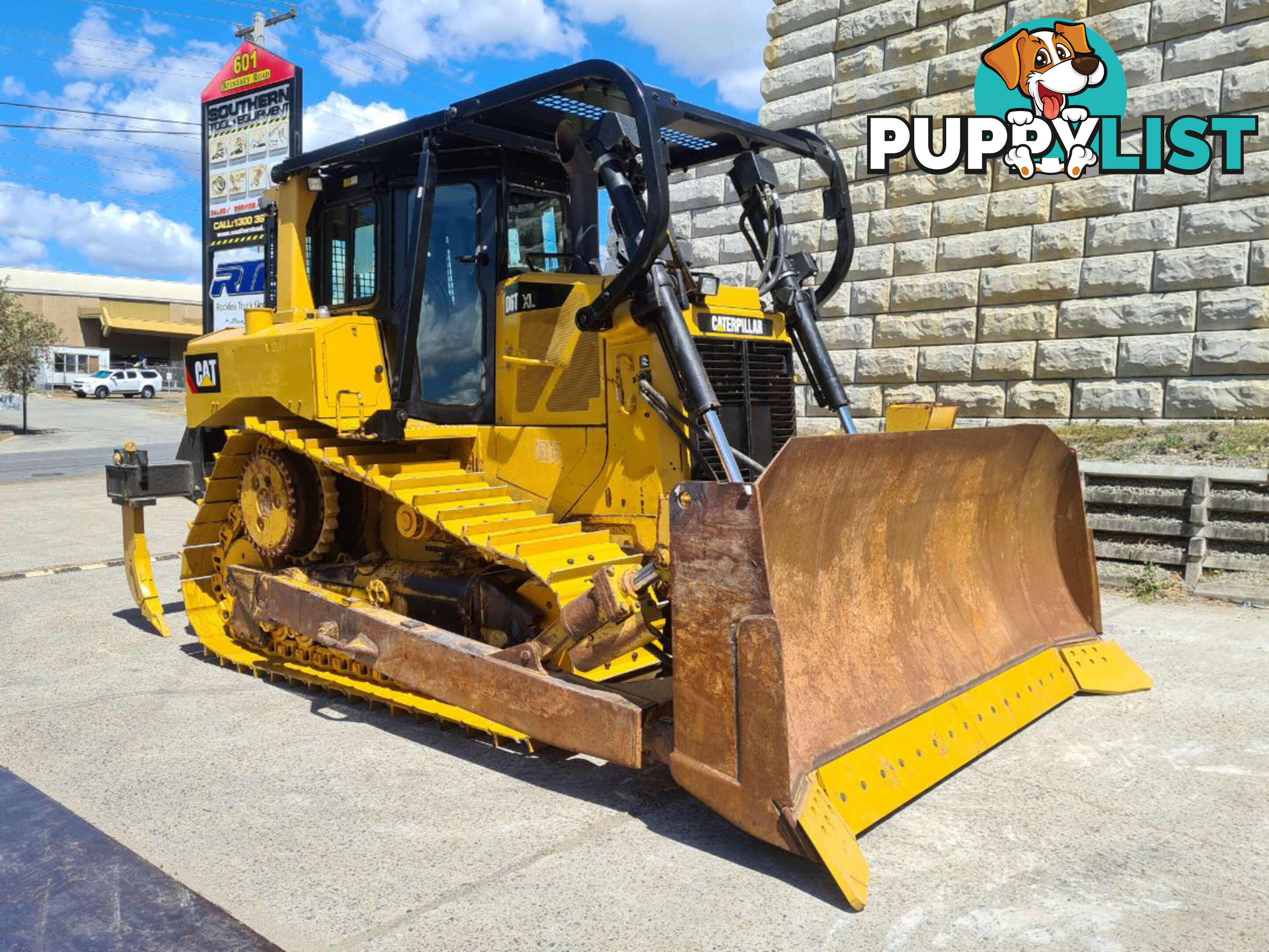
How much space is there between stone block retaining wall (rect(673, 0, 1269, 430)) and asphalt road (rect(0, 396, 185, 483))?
11332 millimetres

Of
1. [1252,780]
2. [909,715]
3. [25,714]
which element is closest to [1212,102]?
[1252,780]

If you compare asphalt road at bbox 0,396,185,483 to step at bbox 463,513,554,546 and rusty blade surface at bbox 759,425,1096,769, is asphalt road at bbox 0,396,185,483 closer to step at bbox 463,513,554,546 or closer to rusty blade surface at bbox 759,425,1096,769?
step at bbox 463,513,554,546

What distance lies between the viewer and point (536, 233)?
568 centimetres

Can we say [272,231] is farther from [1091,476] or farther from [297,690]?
[1091,476]

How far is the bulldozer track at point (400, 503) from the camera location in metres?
4.55

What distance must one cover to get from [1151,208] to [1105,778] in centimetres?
644

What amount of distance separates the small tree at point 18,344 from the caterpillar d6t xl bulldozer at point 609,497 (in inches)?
1097

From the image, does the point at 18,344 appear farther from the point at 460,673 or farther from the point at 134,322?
the point at 460,673

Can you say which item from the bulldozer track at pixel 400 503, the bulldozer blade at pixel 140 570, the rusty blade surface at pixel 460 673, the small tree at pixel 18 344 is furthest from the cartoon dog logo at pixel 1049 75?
the small tree at pixel 18 344

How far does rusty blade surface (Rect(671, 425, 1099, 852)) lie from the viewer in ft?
11.2

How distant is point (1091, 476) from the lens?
27.0ft

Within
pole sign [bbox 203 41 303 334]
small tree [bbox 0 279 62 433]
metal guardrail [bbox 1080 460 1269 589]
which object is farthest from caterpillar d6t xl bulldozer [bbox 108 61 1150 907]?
small tree [bbox 0 279 62 433]

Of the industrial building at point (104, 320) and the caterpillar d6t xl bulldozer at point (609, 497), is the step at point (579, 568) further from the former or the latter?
the industrial building at point (104, 320)

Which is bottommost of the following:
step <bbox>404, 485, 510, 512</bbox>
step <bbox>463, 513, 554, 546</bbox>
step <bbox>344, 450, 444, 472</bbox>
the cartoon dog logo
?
step <bbox>463, 513, 554, 546</bbox>
